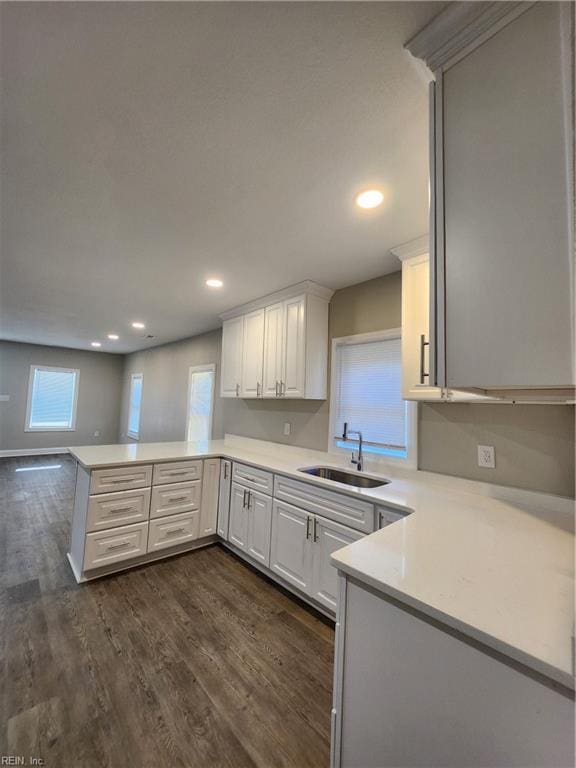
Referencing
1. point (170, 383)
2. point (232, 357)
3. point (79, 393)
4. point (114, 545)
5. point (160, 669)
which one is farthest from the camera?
point (79, 393)

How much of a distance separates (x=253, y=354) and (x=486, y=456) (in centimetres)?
233

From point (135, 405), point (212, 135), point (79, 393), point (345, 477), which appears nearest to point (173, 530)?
point (345, 477)

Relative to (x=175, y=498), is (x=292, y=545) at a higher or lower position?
lower

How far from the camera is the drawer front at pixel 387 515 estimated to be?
1.68 meters

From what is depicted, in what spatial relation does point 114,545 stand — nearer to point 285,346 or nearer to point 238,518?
point 238,518

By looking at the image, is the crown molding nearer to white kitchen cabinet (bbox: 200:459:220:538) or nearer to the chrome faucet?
the chrome faucet

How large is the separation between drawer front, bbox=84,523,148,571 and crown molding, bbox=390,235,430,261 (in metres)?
2.96

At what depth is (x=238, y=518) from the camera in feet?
9.25

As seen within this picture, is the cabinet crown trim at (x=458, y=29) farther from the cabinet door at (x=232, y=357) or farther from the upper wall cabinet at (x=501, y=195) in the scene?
the cabinet door at (x=232, y=357)

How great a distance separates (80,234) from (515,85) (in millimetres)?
2525

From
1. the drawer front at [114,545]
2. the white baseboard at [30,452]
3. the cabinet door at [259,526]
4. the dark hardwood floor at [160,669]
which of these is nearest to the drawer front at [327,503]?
the cabinet door at [259,526]

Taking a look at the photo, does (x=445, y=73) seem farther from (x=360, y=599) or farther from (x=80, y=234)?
(x=80, y=234)

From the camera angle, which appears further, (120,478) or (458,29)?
(120,478)

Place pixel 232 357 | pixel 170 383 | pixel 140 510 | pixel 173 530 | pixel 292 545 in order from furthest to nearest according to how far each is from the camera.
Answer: pixel 170 383 < pixel 232 357 < pixel 173 530 < pixel 140 510 < pixel 292 545
